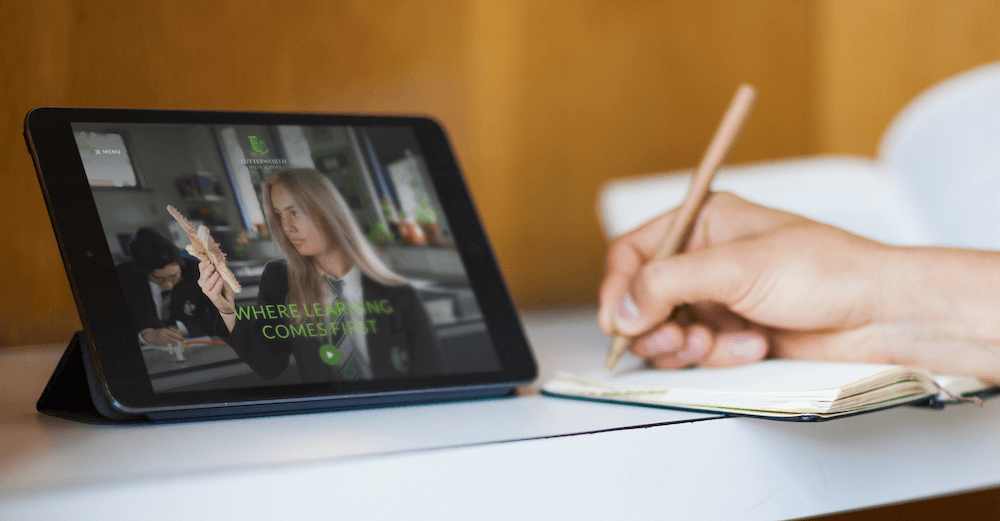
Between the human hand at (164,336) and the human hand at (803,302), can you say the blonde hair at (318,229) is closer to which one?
the human hand at (164,336)

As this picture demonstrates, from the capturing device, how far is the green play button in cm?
35

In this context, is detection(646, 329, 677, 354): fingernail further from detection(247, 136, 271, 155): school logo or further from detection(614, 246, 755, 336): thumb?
detection(247, 136, 271, 155): school logo

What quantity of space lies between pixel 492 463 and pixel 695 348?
9.3 inches

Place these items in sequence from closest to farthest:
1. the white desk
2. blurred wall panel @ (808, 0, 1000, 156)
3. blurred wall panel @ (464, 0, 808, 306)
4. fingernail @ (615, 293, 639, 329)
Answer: the white desk → fingernail @ (615, 293, 639, 329) → blurred wall panel @ (464, 0, 808, 306) → blurred wall panel @ (808, 0, 1000, 156)

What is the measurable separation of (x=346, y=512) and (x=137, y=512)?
0.07 meters

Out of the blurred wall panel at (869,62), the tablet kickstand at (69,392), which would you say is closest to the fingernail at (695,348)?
the tablet kickstand at (69,392)

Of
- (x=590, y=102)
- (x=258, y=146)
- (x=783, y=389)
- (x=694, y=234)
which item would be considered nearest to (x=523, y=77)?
(x=590, y=102)

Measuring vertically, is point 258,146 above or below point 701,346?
above

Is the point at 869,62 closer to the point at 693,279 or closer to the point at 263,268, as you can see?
the point at 693,279

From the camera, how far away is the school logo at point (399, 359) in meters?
0.37

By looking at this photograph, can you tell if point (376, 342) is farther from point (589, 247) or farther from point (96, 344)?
point (589, 247)

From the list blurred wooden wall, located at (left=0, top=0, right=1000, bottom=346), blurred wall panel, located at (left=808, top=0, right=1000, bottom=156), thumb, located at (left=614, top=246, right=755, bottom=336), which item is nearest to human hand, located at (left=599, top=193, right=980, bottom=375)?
thumb, located at (left=614, top=246, right=755, bottom=336)

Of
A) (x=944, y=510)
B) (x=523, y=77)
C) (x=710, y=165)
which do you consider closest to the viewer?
(x=710, y=165)

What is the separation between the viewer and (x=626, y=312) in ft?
1.50
